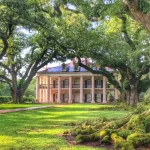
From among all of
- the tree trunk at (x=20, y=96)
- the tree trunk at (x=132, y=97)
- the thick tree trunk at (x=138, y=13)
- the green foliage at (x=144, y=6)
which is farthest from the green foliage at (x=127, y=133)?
the tree trunk at (x=20, y=96)

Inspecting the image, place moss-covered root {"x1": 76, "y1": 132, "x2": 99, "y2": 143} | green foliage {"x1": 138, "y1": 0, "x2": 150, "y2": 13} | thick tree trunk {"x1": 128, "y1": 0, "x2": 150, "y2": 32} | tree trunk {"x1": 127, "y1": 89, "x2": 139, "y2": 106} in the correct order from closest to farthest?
green foliage {"x1": 138, "y1": 0, "x2": 150, "y2": 13} < thick tree trunk {"x1": 128, "y1": 0, "x2": 150, "y2": 32} < moss-covered root {"x1": 76, "y1": 132, "x2": 99, "y2": 143} < tree trunk {"x1": 127, "y1": 89, "x2": 139, "y2": 106}

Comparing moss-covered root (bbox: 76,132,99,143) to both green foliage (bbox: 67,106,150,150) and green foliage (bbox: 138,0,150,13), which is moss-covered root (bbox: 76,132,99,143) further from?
green foliage (bbox: 138,0,150,13)

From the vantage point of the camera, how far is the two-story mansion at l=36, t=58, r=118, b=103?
5894 centimetres

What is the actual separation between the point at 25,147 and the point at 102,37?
73.3 ft

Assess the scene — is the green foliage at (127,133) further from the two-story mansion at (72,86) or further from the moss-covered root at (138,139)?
the two-story mansion at (72,86)

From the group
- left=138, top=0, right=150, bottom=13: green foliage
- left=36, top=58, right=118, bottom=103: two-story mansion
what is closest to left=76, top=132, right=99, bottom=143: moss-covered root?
left=138, top=0, right=150, bottom=13: green foliage

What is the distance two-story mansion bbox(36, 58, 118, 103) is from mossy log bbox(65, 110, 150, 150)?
46.9 meters

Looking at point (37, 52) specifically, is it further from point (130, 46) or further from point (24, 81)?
point (130, 46)

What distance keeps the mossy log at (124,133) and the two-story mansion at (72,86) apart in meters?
46.9

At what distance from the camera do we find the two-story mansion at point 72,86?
58938 millimetres

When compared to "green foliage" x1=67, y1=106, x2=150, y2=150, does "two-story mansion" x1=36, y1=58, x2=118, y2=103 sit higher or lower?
higher

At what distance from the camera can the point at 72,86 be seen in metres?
61.6

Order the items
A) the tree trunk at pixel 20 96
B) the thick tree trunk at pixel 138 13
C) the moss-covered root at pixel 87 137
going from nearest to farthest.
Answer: the thick tree trunk at pixel 138 13
the moss-covered root at pixel 87 137
the tree trunk at pixel 20 96

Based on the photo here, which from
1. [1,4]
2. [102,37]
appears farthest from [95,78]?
[1,4]
